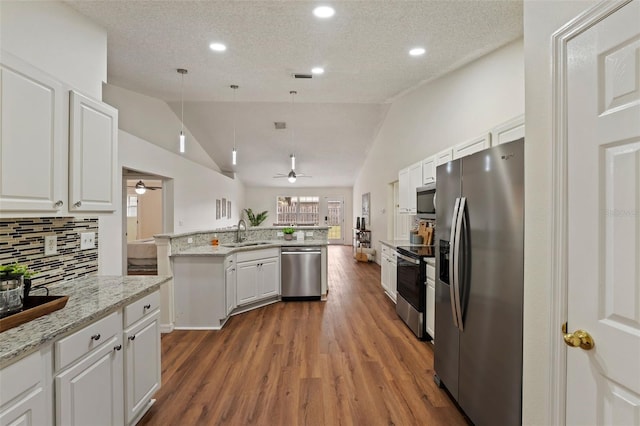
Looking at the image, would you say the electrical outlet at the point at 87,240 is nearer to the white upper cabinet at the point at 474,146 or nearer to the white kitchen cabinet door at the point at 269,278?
the white kitchen cabinet door at the point at 269,278

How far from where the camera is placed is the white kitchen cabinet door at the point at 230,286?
3734 millimetres

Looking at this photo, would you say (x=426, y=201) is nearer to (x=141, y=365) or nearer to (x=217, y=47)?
(x=217, y=47)

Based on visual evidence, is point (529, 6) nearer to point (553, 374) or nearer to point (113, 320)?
point (553, 374)

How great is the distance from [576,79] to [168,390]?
10.2ft

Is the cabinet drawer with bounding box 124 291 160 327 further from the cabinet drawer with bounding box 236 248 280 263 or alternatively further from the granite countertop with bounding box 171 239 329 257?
the cabinet drawer with bounding box 236 248 280 263

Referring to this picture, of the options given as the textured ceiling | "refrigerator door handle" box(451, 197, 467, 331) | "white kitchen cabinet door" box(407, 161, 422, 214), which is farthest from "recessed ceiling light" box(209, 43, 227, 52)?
"white kitchen cabinet door" box(407, 161, 422, 214)

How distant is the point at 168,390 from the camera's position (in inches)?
92.5

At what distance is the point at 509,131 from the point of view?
2.29 m

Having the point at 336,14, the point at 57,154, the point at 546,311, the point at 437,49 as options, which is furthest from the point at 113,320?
the point at 437,49

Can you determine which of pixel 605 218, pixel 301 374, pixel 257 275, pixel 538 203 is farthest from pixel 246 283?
pixel 605 218

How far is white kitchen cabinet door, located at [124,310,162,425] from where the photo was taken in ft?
5.86

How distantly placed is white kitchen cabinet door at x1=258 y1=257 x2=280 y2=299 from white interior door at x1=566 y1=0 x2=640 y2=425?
372cm

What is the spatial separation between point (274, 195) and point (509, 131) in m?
11.2

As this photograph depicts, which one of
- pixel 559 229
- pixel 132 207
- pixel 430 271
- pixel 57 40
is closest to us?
pixel 559 229
